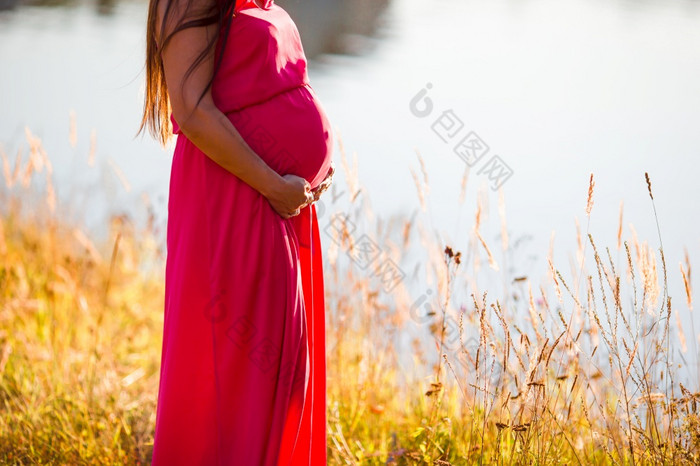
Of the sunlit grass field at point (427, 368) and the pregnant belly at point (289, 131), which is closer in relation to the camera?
the pregnant belly at point (289, 131)

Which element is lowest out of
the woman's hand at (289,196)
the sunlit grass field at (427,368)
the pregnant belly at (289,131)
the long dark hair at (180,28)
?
the sunlit grass field at (427,368)

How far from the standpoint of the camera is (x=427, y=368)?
3639 millimetres

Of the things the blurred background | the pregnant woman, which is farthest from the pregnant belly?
the blurred background

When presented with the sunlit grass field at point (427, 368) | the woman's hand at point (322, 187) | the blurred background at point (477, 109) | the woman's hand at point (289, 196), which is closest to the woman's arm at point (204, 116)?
the woman's hand at point (289, 196)

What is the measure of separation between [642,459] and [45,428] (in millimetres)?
1990

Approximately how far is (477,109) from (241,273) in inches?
245

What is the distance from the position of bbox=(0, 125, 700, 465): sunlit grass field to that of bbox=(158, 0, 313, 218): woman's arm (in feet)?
2.01

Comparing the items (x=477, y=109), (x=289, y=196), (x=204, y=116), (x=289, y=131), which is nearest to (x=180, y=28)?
(x=204, y=116)

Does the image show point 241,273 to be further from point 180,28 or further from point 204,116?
point 180,28

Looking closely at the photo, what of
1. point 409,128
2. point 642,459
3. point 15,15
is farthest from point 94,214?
point 15,15

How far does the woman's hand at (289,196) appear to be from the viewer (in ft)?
6.21

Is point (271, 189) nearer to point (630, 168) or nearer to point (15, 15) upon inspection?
point (630, 168)

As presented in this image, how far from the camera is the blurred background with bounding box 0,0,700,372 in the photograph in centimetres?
578

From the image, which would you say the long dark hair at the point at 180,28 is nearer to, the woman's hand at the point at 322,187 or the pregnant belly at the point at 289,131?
the pregnant belly at the point at 289,131
